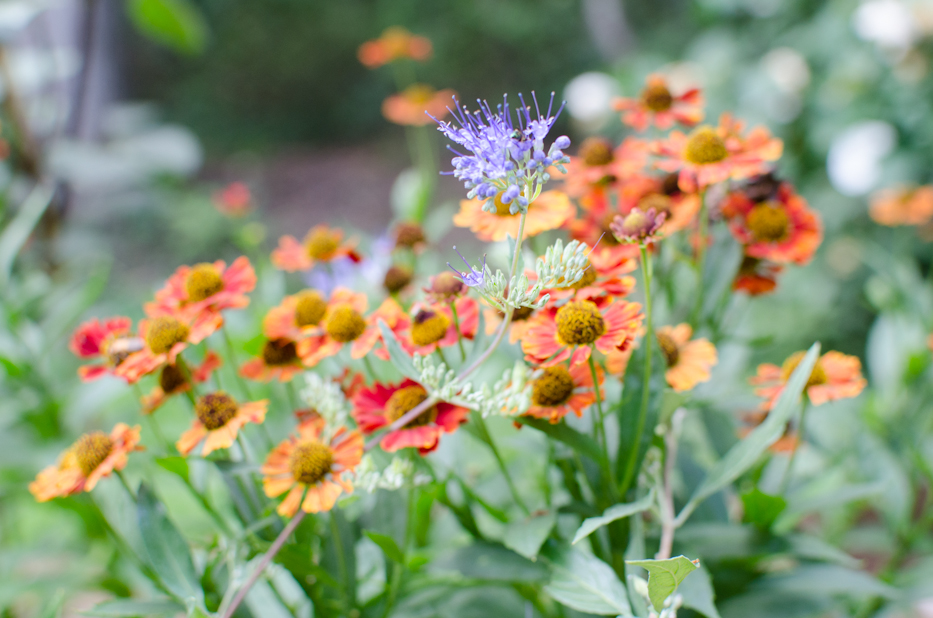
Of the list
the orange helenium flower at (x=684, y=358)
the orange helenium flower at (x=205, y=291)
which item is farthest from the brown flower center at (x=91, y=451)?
the orange helenium flower at (x=684, y=358)

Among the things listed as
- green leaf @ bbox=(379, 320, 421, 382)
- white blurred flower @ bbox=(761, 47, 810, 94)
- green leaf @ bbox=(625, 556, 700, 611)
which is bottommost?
green leaf @ bbox=(625, 556, 700, 611)

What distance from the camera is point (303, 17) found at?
14.9 ft

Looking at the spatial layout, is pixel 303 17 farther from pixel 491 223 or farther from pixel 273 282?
pixel 491 223

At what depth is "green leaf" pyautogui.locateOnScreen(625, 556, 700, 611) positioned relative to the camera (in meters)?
0.36

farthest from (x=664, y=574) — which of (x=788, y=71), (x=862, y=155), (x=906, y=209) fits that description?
(x=788, y=71)

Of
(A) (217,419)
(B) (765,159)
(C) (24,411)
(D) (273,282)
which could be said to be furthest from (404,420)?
(C) (24,411)

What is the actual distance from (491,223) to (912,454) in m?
0.56

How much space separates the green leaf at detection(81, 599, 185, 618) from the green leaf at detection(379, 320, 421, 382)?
264 millimetres

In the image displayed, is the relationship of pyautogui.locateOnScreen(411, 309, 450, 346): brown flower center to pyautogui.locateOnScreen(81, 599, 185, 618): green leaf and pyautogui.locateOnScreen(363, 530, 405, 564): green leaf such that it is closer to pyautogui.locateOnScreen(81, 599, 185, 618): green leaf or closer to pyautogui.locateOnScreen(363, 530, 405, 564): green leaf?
pyautogui.locateOnScreen(363, 530, 405, 564): green leaf

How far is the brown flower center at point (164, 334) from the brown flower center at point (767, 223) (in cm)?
47

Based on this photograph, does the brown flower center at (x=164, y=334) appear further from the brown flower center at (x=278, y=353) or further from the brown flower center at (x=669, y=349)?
the brown flower center at (x=669, y=349)

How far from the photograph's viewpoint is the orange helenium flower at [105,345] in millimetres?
497

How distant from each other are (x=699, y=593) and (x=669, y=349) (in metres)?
0.17

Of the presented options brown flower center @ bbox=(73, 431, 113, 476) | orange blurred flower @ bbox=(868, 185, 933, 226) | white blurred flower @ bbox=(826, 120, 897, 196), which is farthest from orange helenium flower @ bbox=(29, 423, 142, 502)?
white blurred flower @ bbox=(826, 120, 897, 196)
